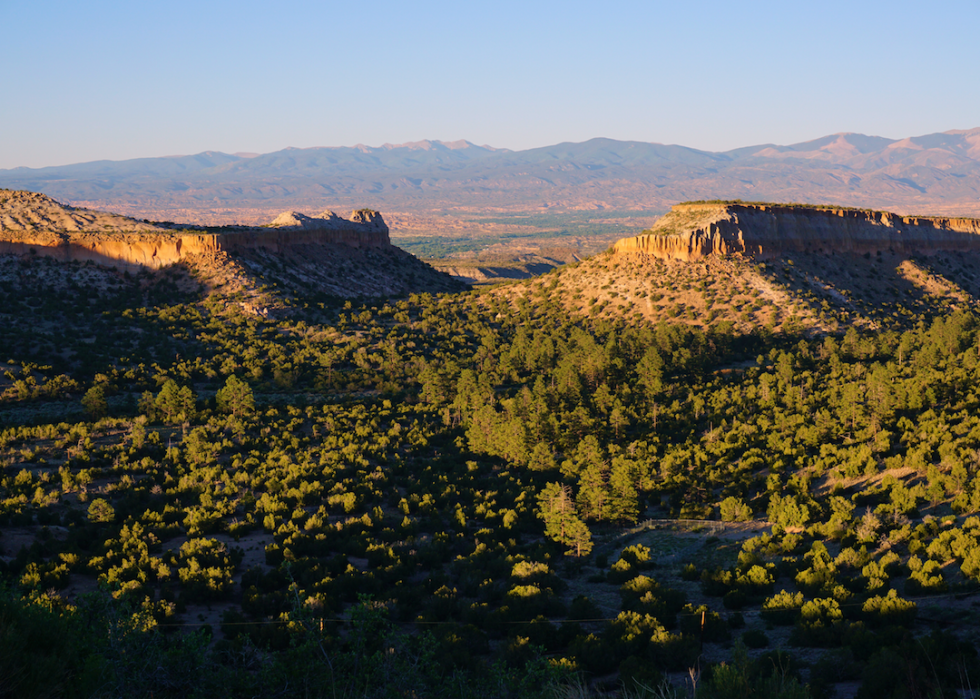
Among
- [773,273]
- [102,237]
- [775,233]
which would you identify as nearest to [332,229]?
[102,237]

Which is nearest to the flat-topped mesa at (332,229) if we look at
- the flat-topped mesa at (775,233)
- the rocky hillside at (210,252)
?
the rocky hillside at (210,252)

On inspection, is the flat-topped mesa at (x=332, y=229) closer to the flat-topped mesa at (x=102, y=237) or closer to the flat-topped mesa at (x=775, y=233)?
the flat-topped mesa at (x=102, y=237)

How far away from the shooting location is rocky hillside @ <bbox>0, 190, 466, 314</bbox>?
66875 mm

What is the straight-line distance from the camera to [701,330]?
197ft

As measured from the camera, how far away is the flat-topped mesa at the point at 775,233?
7294cm

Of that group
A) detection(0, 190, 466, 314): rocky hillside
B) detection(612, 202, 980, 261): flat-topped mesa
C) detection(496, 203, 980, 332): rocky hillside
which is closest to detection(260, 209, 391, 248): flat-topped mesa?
detection(0, 190, 466, 314): rocky hillside

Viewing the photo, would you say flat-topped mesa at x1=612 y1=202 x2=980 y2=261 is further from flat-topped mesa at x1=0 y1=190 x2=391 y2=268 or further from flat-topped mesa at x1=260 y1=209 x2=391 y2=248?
flat-topped mesa at x1=0 y1=190 x2=391 y2=268

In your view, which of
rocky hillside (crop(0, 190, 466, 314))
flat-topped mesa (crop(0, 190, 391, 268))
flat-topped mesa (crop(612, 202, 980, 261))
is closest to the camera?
flat-topped mesa (crop(0, 190, 391, 268))

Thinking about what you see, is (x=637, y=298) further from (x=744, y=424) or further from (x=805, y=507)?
(x=805, y=507)

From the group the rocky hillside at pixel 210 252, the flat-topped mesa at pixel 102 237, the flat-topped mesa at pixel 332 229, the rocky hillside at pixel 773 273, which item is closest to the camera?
the rocky hillside at pixel 773 273

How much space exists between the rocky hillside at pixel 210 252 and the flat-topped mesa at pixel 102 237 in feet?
0.28

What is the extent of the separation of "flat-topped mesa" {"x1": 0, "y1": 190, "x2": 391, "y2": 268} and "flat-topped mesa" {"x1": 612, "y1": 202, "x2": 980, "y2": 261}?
38.0m

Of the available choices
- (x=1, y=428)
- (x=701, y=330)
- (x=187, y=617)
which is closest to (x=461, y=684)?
(x=187, y=617)

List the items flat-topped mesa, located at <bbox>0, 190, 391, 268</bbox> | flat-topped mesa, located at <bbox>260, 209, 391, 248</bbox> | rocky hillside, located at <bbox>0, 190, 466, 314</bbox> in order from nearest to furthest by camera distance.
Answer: flat-topped mesa, located at <bbox>0, 190, 391, 268</bbox> → rocky hillside, located at <bbox>0, 190, 466, 314</bbox> → flat-topped mesa, located at <bbox>260, 209, 391, 248</bbox>
